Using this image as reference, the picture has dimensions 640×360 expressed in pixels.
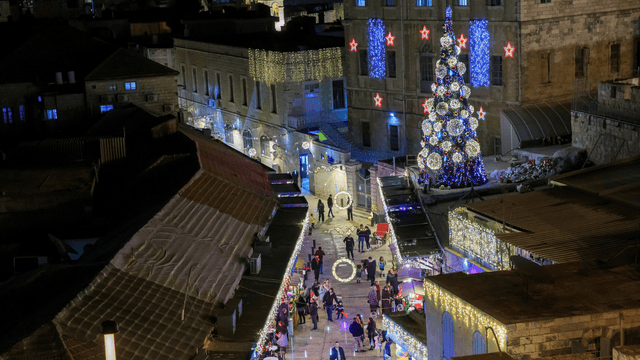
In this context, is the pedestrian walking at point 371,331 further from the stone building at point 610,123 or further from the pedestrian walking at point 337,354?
the stone building at point 610,123

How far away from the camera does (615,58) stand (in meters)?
38.6

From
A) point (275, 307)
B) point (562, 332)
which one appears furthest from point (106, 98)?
point (562, 332)

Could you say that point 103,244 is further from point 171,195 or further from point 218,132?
point 218,132

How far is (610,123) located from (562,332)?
15210 millimetres

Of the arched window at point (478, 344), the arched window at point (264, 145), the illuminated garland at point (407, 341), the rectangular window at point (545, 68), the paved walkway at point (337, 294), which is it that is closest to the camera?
the arched window at point (478, 344)

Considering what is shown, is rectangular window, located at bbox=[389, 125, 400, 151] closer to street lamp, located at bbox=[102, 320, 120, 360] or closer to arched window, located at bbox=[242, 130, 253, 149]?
arched window, located at bbox=[242, 130, 253, 149]

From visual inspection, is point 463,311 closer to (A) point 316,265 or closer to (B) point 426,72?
(A) point 316,265

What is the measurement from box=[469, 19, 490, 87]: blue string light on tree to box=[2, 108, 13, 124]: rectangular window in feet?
72.8

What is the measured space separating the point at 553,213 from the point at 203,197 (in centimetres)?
1074

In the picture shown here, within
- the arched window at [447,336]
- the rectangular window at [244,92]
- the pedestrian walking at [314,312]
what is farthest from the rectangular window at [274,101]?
the arched window at [447,336]

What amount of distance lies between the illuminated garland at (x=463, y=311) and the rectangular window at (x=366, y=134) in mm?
28820

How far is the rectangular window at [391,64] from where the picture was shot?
135ft

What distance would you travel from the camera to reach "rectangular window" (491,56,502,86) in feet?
120

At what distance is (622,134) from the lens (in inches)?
1014
